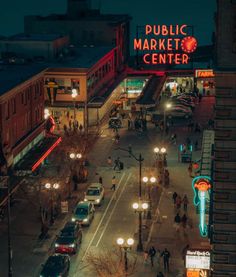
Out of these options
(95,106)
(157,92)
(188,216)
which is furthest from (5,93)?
(157,92)

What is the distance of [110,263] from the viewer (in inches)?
1948

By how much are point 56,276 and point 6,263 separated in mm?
5845

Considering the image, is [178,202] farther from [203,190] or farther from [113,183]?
[203,190]

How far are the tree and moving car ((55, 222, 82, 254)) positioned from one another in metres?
1.22

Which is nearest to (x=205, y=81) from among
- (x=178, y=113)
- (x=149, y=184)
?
(x=178, y=113)

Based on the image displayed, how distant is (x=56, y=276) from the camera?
48688 millimetres

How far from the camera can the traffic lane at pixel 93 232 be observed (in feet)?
175

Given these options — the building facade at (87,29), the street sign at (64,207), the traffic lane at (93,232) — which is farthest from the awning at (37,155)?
the building facade at (87,29)

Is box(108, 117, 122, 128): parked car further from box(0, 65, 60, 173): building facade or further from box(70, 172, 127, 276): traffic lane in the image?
box(70, 172, 127, 276): traffic lane

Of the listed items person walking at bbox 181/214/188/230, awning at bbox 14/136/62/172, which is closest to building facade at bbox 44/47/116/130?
awning at bbox 14/136/62/172

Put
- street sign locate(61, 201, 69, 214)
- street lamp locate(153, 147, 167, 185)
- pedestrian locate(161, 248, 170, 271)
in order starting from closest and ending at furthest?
pedestrian locate(161, 248, 170, 271)
street sign locate(61, 201, 69, 214)
street lamp locate(153, 147, 167, 185)

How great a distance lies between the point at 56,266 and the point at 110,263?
10.5 feet

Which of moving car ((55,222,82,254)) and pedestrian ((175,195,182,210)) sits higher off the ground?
moving car ((55,222,82,254))

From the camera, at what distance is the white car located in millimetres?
66688
